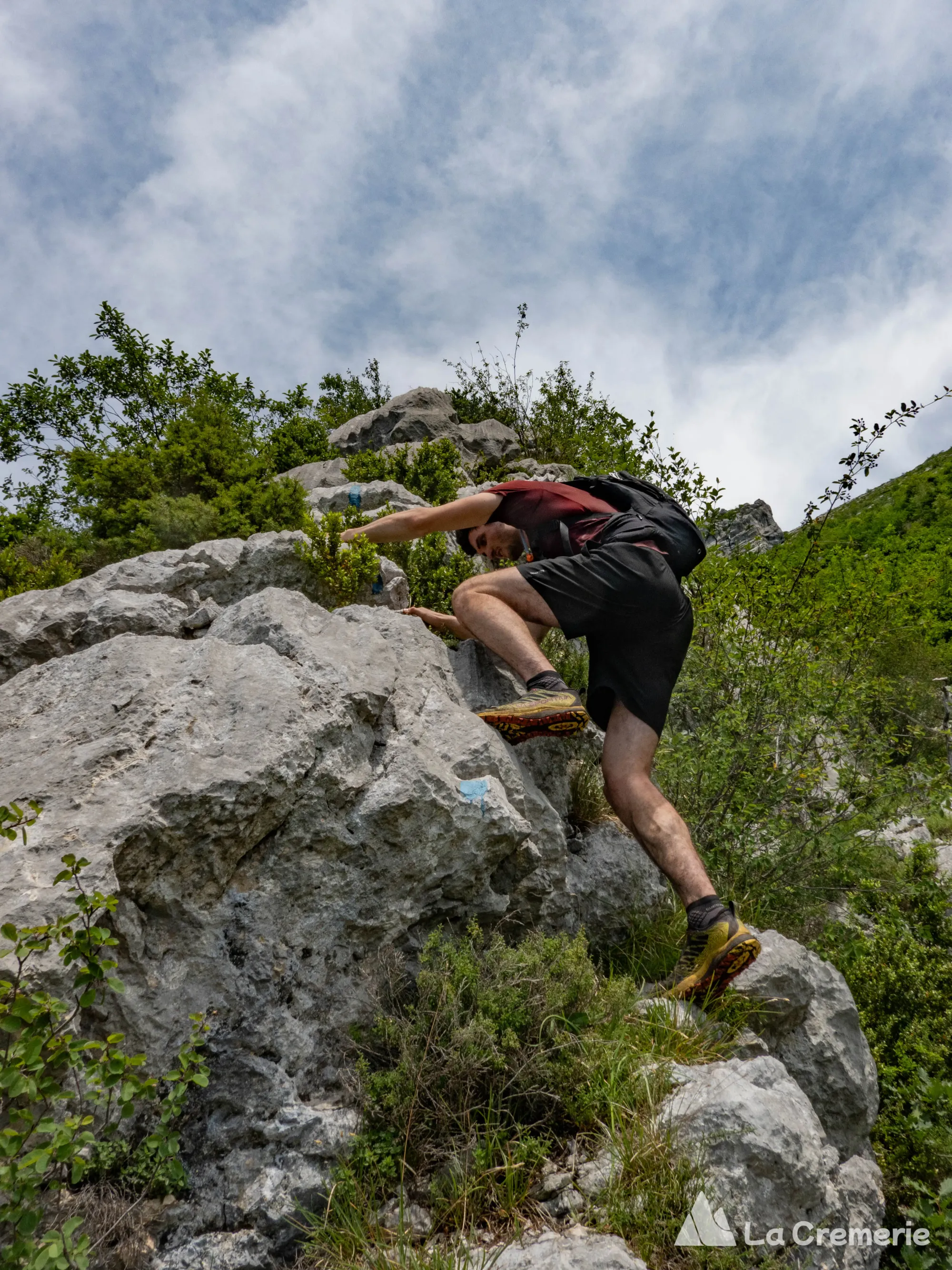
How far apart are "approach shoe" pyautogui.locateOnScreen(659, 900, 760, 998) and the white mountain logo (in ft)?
3.14

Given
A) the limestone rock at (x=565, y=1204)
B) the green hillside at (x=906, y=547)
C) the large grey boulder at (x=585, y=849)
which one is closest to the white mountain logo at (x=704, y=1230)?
the limestone rock at (x=565, y=1204)

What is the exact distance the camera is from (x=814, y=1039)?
13.4 feet

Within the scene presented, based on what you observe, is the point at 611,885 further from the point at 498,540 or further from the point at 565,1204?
the point at 498,540

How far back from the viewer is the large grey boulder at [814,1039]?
396 cm

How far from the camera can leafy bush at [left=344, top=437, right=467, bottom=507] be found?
10086 millimetres

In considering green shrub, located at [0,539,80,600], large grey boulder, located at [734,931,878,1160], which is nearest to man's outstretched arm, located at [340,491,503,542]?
large grey boulder, located at [734,931,878,1160]

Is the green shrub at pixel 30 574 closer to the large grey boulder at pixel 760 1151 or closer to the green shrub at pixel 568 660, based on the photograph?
the green shrub at pixel 568 660

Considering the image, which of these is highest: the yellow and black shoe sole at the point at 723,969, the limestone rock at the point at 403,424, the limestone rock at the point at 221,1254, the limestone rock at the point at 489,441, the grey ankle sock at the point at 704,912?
the limestone rock at the point at 403,424

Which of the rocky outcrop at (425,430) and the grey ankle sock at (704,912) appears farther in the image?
the rocky outcrop at (425,430)

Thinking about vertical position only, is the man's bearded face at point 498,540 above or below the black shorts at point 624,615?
above

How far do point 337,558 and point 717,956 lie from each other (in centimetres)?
348

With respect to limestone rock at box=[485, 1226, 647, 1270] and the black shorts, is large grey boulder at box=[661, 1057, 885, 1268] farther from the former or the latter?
the black shorts

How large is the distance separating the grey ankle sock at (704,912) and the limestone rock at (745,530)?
14.5 ft

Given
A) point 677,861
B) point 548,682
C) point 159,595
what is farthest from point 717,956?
point 159,595
